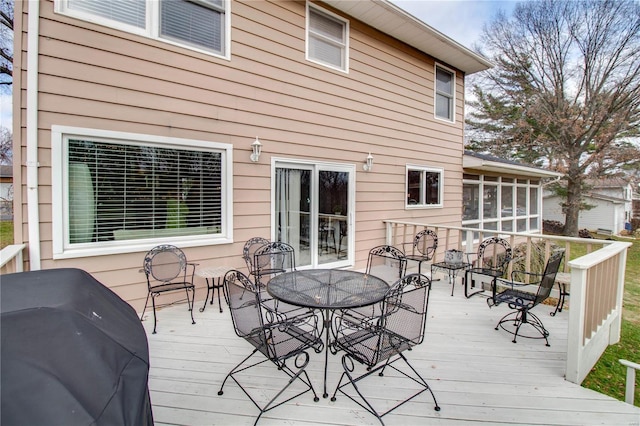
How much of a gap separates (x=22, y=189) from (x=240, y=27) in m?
3.20

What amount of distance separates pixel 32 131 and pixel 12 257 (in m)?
1.27

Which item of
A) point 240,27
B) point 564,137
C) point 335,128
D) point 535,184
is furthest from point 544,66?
point 240,27

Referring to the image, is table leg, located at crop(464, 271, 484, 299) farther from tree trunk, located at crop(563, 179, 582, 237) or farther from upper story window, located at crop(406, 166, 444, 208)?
tree trunk, located at crop(563, 179, 582, 237)

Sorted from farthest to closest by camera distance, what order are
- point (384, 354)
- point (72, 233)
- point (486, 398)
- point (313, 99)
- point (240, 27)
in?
point (313, 99), point (240, 27), point (72, 233), point (486, 398), point (384, 354)

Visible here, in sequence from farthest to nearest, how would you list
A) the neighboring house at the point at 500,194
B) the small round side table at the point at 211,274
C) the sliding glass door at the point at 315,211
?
the neighboring house at the point at 500,194, the sliding glass door at the point at 315,211, the small round side table at the point at 211,274

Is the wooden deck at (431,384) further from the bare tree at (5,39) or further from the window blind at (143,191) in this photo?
the bare tree at (5,39)

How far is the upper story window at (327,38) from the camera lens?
508 cm

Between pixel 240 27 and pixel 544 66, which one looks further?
pixel 544 66

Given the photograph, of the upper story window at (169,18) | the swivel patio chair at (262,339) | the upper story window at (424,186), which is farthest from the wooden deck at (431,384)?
the upper story window at (424,186)

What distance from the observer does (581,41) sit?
531 inches

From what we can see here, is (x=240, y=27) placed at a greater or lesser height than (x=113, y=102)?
greater

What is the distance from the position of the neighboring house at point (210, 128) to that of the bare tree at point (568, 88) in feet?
36.3

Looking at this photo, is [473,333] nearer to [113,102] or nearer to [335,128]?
[335,128]

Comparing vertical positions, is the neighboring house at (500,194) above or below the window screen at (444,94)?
below
